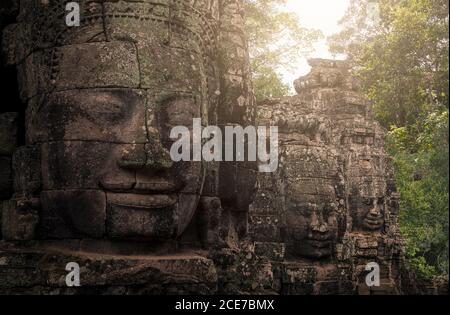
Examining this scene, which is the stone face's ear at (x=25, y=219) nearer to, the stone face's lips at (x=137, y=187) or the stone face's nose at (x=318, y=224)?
the stone face's lips at (x=137, y=187)

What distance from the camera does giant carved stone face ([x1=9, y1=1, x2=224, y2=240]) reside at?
4.00 m

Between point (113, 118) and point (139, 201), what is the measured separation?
1.87 ft

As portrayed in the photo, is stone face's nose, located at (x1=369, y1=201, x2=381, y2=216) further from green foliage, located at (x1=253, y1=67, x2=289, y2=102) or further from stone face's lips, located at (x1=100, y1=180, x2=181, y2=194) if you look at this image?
stone face's lips, located at (x1=100, y1=180, x2=181, y2=194)

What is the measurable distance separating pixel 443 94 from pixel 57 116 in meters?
2.46

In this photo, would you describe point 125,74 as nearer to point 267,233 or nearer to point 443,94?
point 443,94

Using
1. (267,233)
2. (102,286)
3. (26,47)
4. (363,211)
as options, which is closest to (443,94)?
(102,286)

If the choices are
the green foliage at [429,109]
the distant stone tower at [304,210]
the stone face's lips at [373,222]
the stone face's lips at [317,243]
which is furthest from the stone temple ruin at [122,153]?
the stone face's lips at [373,222]

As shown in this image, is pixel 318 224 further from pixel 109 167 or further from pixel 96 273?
pixel 96 273

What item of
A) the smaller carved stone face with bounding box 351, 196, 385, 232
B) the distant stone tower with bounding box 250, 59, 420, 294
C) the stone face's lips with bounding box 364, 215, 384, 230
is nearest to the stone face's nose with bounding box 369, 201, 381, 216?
the smaller carved stone face with bounding box 351, 196, 385, 232

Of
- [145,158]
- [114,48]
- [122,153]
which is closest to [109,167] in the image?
[122,153]

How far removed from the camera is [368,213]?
1393 cm

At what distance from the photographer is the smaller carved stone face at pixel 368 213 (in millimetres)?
13859

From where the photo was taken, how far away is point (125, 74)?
13.5ft

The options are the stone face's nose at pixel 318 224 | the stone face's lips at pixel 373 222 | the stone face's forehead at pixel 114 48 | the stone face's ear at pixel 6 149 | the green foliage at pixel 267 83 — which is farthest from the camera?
the green foliage at pixel 267 83
